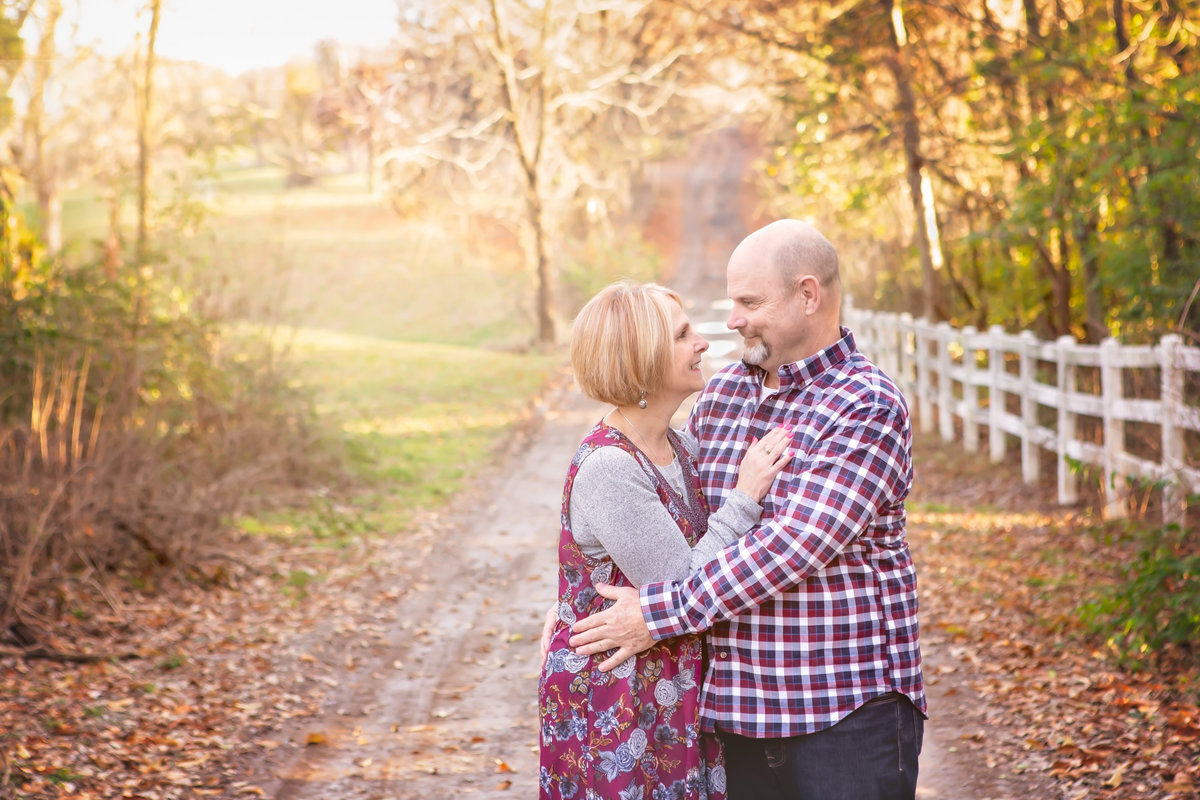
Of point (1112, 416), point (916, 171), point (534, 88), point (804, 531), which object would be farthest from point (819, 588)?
point (534, 88)

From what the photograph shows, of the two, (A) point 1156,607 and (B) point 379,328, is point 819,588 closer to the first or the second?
(A) point 1156,607

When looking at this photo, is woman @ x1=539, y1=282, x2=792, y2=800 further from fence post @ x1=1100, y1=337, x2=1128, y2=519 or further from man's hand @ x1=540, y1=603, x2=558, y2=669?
fence post @ x1=1100, y1=337, x2=1128, y2=519

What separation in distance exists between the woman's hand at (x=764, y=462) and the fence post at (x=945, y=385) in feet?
38.0

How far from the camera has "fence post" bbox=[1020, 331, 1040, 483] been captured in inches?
429

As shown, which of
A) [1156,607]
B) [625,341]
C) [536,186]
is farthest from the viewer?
[536,186]

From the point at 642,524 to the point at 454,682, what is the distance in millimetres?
4406

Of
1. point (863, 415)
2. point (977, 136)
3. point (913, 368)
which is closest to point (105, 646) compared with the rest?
point (863, 415)

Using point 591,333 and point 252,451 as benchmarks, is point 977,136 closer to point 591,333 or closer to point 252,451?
point 252,451

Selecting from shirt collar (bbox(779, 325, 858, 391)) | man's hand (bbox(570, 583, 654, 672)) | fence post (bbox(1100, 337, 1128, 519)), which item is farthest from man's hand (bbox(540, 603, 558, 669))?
fence post (bbox(1100, 337, 1128, 519))

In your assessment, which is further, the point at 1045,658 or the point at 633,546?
the point at 1045,658

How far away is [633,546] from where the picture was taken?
8.61 ft

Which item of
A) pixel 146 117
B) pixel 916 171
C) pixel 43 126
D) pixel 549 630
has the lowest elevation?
pixel 549 630

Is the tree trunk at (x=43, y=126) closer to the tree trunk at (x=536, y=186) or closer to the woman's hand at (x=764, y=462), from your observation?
the woman's hand at (x=764, y=462)

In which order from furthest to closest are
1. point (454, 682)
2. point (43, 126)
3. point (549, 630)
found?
1. point (43, 126)
2. point (454, 682)
3. point (549, 630)
